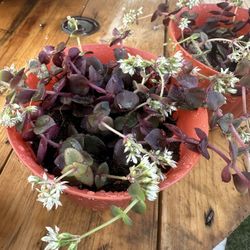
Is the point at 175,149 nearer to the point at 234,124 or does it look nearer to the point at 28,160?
the point at 234,124

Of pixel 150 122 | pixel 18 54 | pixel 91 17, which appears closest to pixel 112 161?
pixel 150 122

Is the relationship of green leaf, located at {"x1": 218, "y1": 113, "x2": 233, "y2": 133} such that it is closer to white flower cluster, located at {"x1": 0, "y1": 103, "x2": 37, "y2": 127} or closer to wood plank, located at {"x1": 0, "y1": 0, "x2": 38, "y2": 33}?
white flower cluster, located at {"x1": 0, "y1": 103, "x2": 37, "y2": 127}

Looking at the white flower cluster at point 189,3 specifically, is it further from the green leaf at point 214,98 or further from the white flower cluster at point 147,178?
the white flower cluster at point 147,178

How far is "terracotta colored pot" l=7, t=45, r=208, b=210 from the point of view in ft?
1.32

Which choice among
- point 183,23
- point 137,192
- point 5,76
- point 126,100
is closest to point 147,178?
point 137,192

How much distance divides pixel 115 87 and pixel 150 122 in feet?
0.21

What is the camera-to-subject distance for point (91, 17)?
930mm

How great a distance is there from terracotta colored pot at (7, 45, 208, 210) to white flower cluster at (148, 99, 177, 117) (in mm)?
52

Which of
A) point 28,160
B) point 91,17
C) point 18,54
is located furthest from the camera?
point 91,17

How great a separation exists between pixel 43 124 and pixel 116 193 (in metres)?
0.12

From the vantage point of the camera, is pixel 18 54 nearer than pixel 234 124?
No

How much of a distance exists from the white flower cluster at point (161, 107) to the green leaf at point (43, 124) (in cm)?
12

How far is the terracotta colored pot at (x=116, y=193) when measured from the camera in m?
0.40

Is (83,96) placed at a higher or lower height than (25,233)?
higher
